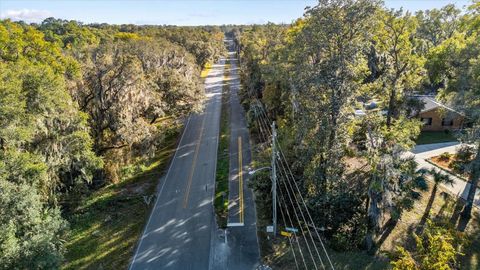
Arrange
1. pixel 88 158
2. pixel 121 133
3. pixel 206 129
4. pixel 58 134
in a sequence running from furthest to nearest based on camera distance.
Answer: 1. pixel 206 129
2. pixel 121 133
3. pixel 88 158
4. pixel 58 134

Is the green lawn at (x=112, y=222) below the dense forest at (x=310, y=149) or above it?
below

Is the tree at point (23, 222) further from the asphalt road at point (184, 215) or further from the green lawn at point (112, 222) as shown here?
the asphalt road at point (184, 215)

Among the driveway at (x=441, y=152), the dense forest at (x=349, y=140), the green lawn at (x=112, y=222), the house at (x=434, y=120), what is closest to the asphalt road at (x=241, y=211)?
the dense forest at (x=349, y=140)

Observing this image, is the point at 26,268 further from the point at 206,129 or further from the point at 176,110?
the point at 206,129

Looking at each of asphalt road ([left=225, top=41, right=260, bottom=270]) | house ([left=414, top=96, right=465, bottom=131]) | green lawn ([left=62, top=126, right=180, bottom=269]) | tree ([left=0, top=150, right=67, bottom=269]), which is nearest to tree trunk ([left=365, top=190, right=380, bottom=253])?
asphalt road ([left=225, top=41, right=260, bottom=270])

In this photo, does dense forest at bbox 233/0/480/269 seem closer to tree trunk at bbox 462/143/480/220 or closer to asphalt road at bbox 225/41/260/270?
tree trunk at bbox 462/143/480/220

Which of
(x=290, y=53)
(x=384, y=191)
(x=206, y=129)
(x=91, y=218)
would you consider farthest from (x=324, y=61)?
(x=206, y=129)
